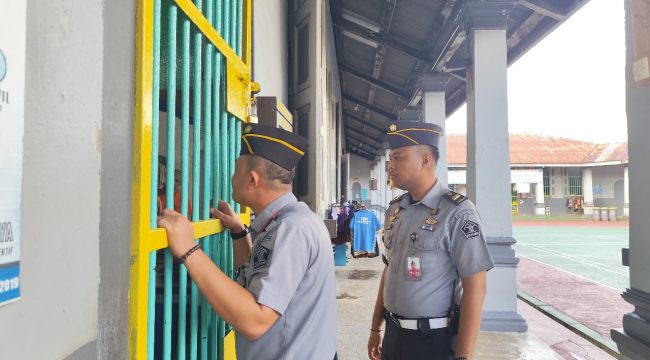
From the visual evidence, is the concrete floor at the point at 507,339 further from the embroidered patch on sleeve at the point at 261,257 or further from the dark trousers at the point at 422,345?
the embroidered patch on sleeve at the point at 261,257

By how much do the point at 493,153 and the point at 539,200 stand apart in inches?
1067

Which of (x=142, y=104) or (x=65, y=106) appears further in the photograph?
(x=142, y=104)

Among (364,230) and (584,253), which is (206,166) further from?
(584,253)

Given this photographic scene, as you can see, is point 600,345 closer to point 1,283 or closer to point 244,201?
point 244,201

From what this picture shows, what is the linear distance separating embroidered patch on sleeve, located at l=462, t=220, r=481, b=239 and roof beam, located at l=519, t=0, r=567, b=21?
361cm

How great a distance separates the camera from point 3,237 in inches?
25.6

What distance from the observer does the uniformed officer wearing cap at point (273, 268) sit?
120cm

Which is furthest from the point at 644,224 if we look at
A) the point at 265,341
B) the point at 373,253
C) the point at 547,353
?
the point at 373,253

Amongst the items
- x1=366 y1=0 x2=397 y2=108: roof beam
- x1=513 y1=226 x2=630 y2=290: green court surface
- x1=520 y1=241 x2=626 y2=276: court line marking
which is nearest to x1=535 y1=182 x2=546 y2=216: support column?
x1=513 y1=226 x2=630 y2=290: green court surface

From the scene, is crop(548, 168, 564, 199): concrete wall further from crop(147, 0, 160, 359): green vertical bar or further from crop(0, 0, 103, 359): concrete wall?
crop(0, 0, 103, 359): concrete wall

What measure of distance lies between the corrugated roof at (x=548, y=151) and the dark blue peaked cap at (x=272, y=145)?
26576mm

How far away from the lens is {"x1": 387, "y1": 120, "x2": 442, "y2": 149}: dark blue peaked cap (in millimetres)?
2365

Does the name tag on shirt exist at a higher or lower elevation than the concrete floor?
higher

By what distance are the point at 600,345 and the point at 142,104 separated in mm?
5390
